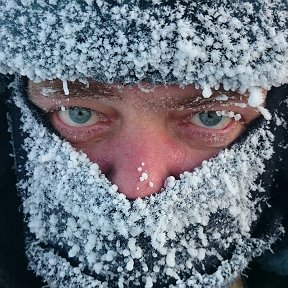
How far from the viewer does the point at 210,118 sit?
5.75 ft

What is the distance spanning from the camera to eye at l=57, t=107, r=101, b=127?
178 centimetres

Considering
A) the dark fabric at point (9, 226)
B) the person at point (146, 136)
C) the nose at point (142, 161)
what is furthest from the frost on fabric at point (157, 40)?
the dark fabric at point (9, 226)

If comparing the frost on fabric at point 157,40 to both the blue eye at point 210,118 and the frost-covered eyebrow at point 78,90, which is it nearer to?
the frost-covered eyebrow at point 78,90

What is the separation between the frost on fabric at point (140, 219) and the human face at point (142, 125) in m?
0.04

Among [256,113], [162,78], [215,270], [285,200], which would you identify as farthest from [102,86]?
[285,200]

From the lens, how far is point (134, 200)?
5.42ft

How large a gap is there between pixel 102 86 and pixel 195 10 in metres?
0.30

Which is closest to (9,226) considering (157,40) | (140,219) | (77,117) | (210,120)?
(77,117)

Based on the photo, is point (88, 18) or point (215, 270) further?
point (215, 270)

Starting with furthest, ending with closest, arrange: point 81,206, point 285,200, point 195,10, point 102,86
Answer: point 285,200, point 81,206, point 102,86, point 195,10

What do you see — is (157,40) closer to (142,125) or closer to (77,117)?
(142,125)

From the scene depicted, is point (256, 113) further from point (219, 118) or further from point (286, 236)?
point (286, 236)

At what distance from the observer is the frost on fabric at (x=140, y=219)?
5.48 feet

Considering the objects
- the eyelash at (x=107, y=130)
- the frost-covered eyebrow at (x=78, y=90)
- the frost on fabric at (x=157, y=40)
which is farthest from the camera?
the eyelash at (x=107, y=130)
